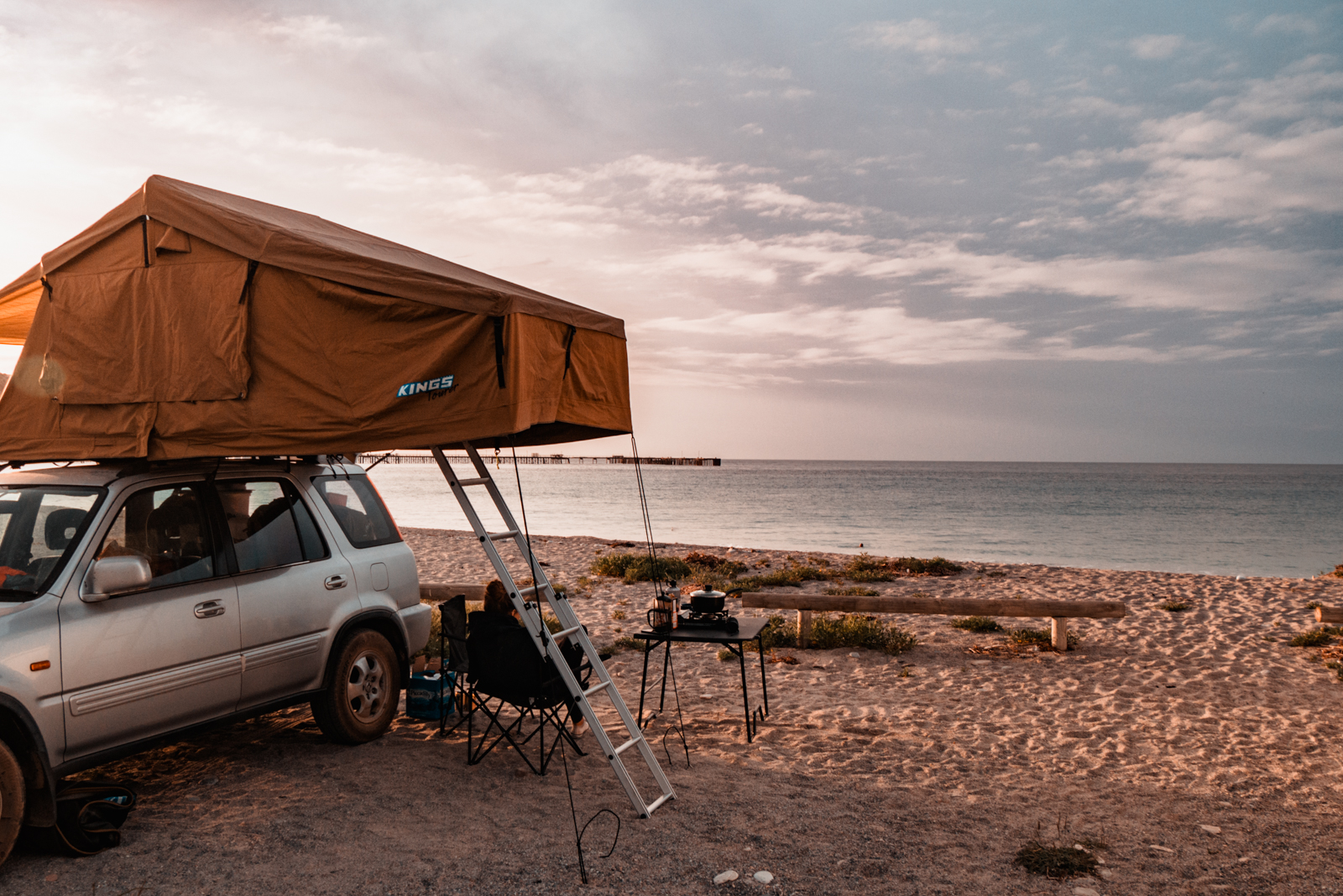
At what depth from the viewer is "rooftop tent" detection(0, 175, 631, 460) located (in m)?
4.44

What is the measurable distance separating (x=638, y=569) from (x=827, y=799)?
1119 centimetres

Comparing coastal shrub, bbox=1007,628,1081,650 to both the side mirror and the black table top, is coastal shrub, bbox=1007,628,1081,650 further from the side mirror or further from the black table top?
the side mirror

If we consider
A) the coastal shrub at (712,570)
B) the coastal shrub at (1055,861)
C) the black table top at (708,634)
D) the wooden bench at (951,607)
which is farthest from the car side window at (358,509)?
Answer: the coastal shrub at (712,570)

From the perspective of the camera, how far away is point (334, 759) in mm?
5691

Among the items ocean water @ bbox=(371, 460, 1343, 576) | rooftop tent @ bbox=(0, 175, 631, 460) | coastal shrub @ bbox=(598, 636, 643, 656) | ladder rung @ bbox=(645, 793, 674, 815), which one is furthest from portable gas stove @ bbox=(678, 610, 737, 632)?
ocean water @ bbox=(371, 460, 1343, 576)

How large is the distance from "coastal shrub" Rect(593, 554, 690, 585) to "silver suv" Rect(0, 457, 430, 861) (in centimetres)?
949

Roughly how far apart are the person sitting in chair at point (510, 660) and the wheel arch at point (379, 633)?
2.58 ft

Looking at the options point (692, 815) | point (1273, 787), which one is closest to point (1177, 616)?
point (1273, 787)

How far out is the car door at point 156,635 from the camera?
4.17 metres

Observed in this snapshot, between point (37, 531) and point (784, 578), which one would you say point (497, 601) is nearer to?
point (37, 531)

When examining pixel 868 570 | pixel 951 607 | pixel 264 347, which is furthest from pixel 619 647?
pixel 868 570

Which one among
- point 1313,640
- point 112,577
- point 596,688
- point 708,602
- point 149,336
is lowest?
point 1313,640

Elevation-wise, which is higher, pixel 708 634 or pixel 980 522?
pixel 708 634

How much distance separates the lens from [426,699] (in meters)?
6.72
